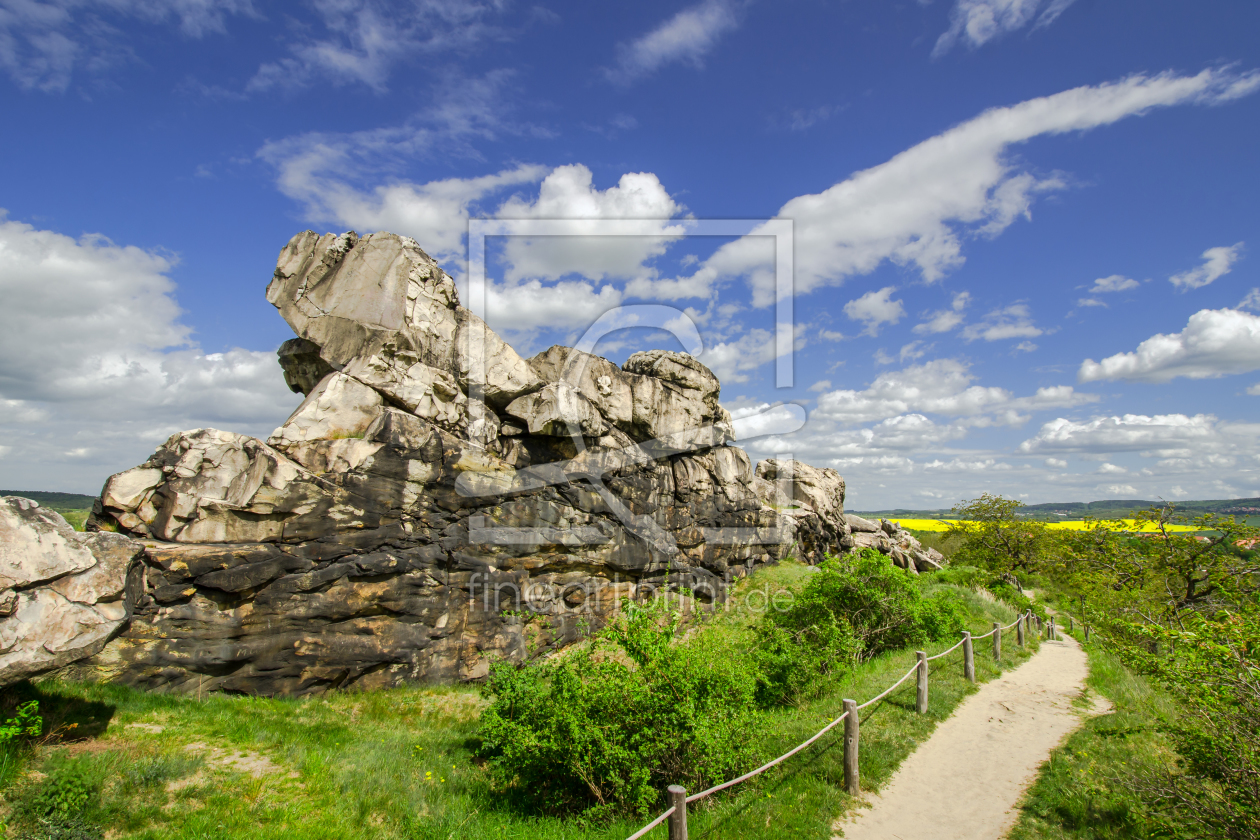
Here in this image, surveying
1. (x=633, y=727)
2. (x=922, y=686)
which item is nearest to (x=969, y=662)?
(x=922, y=686)

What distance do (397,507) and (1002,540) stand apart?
129 feet

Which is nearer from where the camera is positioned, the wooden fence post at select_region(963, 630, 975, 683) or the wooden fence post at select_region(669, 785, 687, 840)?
the wooden fence post at select_region(669, 785, 687, 840)

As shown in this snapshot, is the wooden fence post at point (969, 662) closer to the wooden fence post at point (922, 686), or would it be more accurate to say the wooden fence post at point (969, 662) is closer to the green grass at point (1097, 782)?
the green grass at point (1097, 782)

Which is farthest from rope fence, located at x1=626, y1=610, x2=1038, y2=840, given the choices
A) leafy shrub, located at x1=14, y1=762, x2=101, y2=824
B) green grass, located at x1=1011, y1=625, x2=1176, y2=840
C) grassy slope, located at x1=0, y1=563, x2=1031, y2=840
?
leafy shrub, located at x1=14, y1=762, x2=101, y2=824

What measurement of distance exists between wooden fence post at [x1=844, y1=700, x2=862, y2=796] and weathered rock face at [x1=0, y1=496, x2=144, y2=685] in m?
10.4

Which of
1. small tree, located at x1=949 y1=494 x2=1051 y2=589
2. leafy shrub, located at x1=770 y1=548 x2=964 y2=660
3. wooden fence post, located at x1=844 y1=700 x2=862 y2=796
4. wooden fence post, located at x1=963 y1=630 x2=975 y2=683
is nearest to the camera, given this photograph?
wooden fence post, located at x1=844 y1=700 x2=862 y2=796

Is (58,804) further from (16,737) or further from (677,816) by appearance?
(677,816)

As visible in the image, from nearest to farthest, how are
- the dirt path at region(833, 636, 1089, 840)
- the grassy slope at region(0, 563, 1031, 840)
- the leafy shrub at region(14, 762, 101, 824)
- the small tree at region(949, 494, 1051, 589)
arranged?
1. the leafy shrub at region(14, 762, 101, 824)
2. the grassy slope at region(0, 563, 1031, 840)
3. the dirt path at region(833, 636, 1089, 840)
4. the small tree at region(949, 494, 1051, 589)

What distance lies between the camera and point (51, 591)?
24.7 ft

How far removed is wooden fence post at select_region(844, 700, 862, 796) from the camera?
774 centimetres

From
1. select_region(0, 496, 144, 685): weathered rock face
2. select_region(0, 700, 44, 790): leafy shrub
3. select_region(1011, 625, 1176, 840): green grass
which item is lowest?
select_region(1011, 625, 1176, 840): green grass

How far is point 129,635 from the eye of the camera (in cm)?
1208

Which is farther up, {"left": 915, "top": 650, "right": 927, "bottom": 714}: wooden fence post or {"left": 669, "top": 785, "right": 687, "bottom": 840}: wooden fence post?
{"left": 669, "top": 785, "right": 687, "bottom": 840}: wooden fence post

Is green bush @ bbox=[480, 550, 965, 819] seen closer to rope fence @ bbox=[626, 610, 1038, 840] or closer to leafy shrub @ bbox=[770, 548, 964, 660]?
rope fence @ bbox=[626, 610, 1038, 840]
